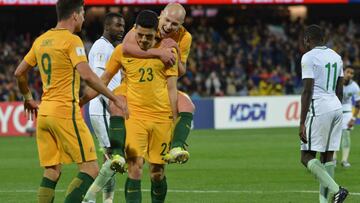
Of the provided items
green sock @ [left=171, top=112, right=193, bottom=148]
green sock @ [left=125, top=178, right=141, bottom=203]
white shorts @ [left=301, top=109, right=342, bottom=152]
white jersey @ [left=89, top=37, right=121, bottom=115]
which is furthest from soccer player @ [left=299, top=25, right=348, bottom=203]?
green sock @ [left=125, top=178, right=141, bottom=203]

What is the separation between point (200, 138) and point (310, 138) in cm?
1672

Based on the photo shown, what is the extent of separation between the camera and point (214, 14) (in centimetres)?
4291

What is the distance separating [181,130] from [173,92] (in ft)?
1.57

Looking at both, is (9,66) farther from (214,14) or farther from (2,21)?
(214,14)

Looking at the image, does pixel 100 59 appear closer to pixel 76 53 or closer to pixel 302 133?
pixel 302 133

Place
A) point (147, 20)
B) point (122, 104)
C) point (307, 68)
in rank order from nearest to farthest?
point (122, 104) < point (147, 20) < point (307, 68)

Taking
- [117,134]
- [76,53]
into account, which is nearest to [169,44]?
[117,134]

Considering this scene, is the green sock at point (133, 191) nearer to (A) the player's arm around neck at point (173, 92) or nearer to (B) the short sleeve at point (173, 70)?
(A) the player's arm around neck at point (173, 92)

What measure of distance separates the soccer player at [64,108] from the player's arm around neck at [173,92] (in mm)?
1017

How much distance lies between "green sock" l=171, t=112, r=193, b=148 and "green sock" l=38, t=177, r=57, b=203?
52.3 inches

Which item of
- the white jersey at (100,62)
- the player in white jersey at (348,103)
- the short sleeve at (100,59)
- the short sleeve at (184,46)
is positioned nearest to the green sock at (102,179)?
the short sleeve at (184,46)

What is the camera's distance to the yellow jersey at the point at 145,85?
34.0ft

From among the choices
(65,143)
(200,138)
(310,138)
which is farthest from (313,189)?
(200,138)

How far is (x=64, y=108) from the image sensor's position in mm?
9812
